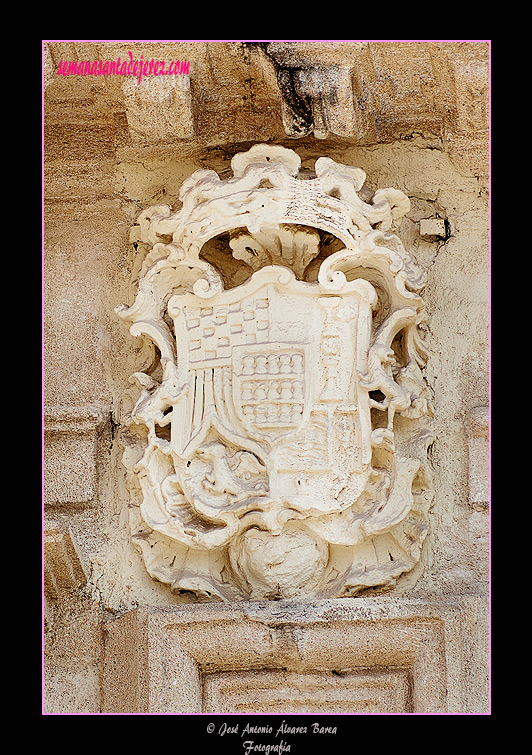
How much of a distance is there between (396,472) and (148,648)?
64cm

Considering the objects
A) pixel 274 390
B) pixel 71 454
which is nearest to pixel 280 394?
pixel 274 390

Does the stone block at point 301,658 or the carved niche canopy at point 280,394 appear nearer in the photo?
the stone block at point 301,658

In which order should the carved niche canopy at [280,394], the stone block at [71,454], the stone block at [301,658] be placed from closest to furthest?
the stone block at [301,658]
the carved niche canopy at [280,394]
the stone block at [71,454]

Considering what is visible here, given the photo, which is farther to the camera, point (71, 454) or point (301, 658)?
point (71, 454)

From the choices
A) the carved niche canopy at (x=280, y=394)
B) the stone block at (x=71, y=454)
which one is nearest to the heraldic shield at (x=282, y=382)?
the carved niche canopy at (x=280, y=394)

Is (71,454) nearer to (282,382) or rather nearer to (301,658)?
(282,382)

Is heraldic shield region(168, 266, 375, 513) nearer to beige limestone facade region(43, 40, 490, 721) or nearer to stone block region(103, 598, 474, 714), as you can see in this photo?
beige limestone facade region(43, 40, 490, 721)

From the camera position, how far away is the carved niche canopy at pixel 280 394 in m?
2.98

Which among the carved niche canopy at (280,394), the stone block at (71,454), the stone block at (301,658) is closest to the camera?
the stone block at (301,658)

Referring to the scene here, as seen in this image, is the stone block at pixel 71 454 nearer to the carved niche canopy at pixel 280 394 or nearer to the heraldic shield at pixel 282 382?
the carved niche canopy at pixel 280 394

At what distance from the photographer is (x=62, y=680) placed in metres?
3.02

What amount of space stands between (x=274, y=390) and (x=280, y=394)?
0.05ft

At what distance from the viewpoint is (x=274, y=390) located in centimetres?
300

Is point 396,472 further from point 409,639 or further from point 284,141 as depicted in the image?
point 284,141
